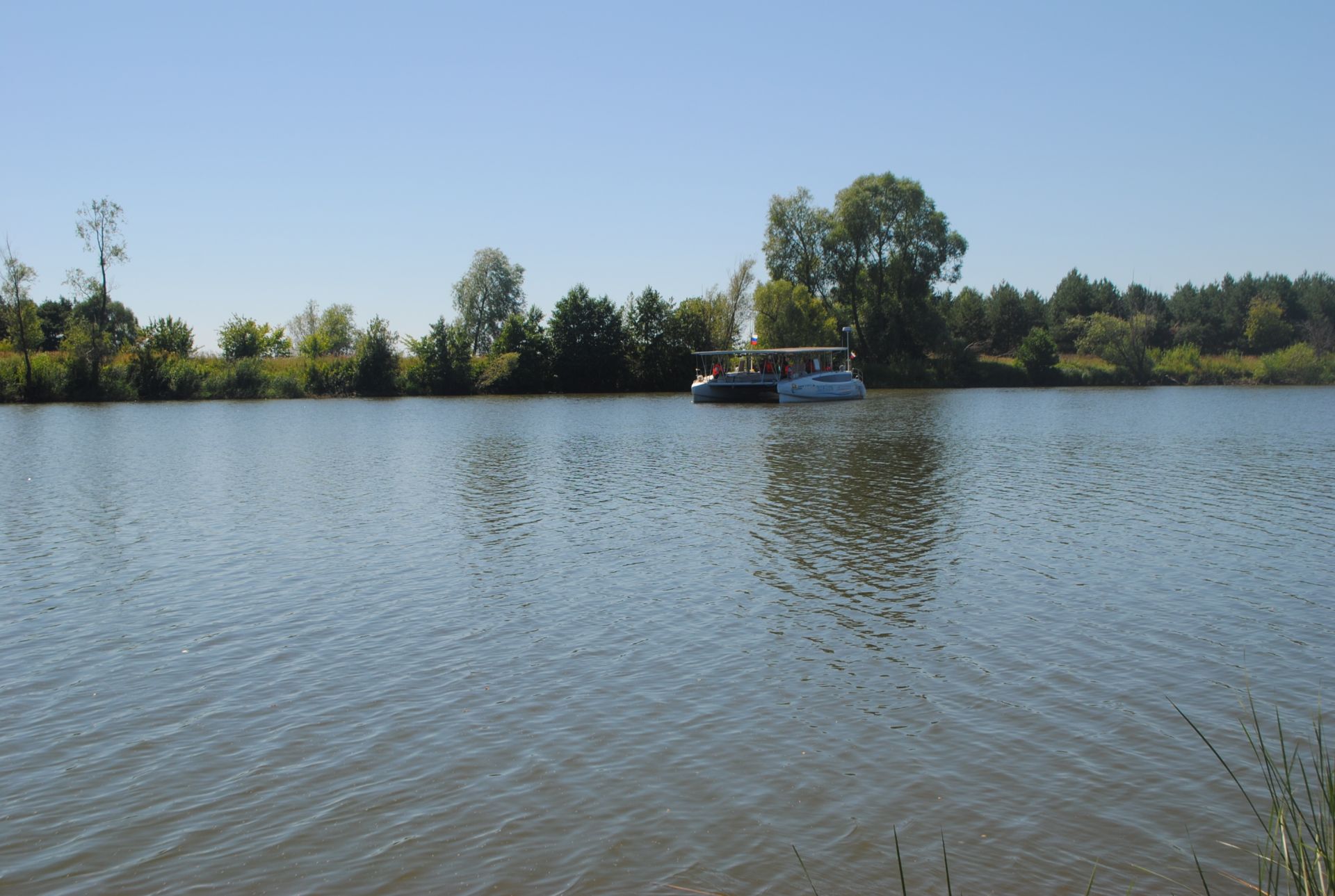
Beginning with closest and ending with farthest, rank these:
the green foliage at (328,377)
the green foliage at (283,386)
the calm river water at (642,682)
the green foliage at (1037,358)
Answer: the calm river water at (642,682), the green foliage at (283,386), the green foliage at (328,377), the green foliage at (1037,358)

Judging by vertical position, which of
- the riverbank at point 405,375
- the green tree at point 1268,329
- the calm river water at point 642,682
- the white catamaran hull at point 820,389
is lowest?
the calm river water at point 642,682

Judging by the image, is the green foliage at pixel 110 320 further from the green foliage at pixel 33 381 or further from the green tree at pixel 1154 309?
the green tree at pixel 1154 309

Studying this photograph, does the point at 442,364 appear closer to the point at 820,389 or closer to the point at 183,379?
the point at 183,379

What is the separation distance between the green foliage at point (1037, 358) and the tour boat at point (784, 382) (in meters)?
29.5

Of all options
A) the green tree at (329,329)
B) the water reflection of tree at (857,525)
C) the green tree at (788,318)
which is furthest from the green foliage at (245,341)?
the water reflection of tree at (857,525)

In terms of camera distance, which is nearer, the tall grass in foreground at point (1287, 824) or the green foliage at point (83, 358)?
the tall grass in foreground at point (1287, 824)

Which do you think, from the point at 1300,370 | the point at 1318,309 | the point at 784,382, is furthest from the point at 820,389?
the point at 1318,309

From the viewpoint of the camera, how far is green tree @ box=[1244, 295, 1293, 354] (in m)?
103

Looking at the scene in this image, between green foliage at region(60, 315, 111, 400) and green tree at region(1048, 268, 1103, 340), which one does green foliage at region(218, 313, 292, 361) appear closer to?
green foliage at region(60, 315, 111, 400)

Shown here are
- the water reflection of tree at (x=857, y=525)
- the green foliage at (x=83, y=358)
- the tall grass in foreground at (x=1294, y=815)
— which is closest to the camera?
the tall grass in foreground at (x=1294, y=815)

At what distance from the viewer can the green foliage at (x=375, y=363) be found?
82812mm

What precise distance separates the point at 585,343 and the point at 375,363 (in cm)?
1741

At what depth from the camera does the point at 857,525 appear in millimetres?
17719

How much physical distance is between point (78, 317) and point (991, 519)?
7319 cm
